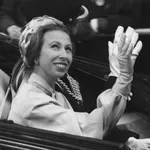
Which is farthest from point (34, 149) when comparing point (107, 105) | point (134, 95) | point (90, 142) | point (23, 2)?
point (23, 2)

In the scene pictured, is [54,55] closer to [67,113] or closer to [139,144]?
[67,113]

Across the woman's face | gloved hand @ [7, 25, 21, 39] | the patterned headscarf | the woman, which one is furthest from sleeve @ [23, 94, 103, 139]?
gloved hand @ [7, 25, 21, 39]

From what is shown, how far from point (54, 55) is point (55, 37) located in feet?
0.26

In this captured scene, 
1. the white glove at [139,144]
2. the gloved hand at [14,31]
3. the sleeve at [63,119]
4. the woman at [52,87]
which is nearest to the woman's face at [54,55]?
the woman at [52,87]

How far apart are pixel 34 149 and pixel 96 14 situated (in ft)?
3.05

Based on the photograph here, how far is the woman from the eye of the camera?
1.71 m

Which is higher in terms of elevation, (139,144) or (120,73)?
(120,73)

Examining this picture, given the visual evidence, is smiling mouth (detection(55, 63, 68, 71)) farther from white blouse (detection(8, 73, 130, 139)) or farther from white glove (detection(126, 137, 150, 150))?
white glove (detection(126, 137, 150, 150))

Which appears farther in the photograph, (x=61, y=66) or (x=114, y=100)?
(x=61, y=66)

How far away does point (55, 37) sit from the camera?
1.85 meters

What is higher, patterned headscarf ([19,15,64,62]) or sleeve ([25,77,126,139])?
patterned headscarf ([19,15,64,62])

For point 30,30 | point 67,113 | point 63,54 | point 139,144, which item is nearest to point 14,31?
point 30,30

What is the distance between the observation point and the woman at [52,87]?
5.62ft

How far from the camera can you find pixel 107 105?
1726mm
